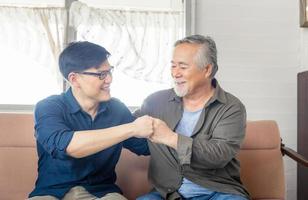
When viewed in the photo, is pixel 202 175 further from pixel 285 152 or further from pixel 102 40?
pixel 102 40

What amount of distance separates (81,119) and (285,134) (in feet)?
5.88

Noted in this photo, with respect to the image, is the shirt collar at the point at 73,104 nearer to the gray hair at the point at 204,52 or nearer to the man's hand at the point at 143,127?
the man's hand at the point at 143,127

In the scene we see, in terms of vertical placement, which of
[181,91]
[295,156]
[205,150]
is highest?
[181,91]

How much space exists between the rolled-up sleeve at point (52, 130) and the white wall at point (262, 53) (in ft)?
4.76

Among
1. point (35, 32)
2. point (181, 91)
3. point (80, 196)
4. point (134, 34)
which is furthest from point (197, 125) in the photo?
point (35, 32)

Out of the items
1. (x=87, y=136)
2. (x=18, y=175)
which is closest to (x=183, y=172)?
(x=87, y=136)

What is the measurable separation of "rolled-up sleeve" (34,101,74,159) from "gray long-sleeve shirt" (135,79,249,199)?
451 mm

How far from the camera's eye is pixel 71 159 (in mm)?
1599

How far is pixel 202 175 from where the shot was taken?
5.41 feet

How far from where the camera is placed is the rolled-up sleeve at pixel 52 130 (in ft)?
4.77

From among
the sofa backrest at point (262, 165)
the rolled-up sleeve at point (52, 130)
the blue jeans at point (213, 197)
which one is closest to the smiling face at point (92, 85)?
the rolled-up sleeve at point (52, 130)

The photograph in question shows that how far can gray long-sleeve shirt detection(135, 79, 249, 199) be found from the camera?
1506 mm

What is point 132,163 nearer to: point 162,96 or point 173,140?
point 162,96

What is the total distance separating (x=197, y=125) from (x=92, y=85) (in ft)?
1.68
